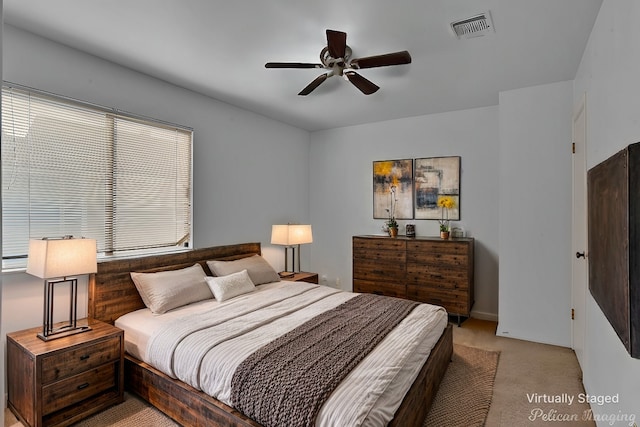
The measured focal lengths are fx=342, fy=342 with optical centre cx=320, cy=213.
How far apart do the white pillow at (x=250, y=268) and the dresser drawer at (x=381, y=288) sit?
4.02ft

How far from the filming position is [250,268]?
12.4 feet

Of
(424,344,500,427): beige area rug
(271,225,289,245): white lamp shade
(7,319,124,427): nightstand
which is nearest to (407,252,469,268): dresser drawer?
(424,344,500,427): beige area rug

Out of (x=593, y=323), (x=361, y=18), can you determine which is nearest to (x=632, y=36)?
(x=361, y=18)

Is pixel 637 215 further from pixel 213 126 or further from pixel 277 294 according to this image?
pixel 213 126

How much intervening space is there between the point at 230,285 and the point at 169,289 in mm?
548

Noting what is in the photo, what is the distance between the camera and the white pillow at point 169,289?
288 centimetres

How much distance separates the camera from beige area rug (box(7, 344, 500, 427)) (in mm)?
2262

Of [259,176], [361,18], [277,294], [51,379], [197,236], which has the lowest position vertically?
[51,379]

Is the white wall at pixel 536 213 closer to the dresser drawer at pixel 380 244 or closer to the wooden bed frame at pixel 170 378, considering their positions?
the dresser drawer at pixel 380 244

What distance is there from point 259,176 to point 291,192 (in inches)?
29.7

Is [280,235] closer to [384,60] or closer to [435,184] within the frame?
[435,184]

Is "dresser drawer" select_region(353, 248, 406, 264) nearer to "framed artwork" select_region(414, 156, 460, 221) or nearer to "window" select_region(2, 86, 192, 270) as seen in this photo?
"framed artwork" select_region(414, 156, 460, 221)

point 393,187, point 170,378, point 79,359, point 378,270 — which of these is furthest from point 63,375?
point 393,187

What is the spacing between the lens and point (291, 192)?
528cm
